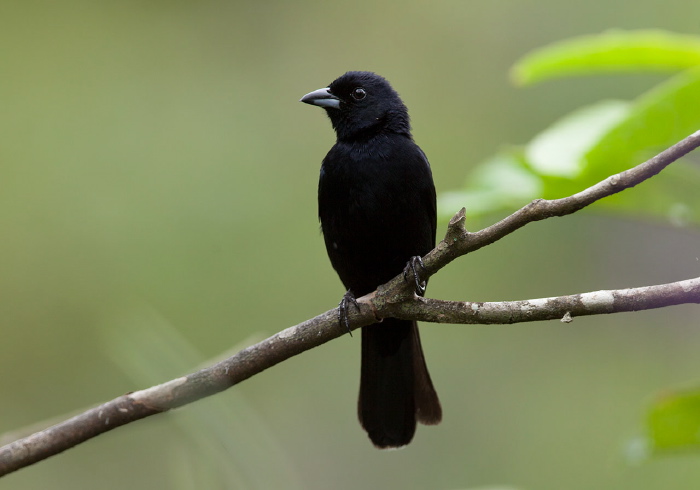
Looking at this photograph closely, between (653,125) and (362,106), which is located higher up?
(362,106)

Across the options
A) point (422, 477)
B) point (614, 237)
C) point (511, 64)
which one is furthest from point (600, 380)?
point (511, 64)

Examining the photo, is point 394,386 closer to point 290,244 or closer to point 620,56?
point 620,56

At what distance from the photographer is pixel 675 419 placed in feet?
7.54

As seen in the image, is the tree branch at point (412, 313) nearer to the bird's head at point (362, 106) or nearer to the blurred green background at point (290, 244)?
the bird's head at point (362, 106)

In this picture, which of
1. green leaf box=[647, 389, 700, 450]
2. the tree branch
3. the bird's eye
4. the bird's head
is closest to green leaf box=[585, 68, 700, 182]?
the tree branch

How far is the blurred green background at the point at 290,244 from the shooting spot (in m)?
6.32

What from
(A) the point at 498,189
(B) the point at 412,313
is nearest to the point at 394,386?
(B) the point at 412,313

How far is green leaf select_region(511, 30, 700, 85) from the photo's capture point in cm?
255

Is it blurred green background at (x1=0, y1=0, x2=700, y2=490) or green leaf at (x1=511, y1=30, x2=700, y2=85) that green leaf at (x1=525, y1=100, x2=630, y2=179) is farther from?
blurred green background at (x1=0, y1=0, x2=700, y2=490)

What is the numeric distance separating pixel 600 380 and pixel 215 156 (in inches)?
147

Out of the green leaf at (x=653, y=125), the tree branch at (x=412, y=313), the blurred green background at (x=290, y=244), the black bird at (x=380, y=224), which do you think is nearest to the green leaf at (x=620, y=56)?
the green leaf at (x=653, y=125)

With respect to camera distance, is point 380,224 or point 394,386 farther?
point 394,386

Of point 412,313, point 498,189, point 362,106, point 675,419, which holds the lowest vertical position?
point 675,419

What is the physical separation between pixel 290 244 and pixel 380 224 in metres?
3.82
